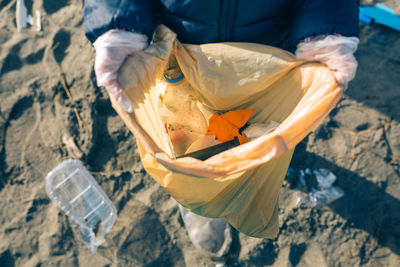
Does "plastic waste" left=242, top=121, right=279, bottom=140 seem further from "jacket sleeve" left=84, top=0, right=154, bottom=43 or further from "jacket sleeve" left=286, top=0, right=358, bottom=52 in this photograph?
"jacket sleeve" left=84, top=0, right=154, bottom=43

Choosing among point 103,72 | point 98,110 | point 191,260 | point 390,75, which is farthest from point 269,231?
point 390,75

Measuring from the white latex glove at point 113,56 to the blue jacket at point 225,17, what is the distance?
30 mm

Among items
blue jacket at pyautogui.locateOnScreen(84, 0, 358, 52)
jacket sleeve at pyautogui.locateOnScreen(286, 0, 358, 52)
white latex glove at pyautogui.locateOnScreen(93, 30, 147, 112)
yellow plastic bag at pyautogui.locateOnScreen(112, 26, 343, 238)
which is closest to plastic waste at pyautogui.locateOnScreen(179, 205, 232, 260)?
yellow plastic bag at pyautogui.locateOnScreen(112, 26, 343, 238)

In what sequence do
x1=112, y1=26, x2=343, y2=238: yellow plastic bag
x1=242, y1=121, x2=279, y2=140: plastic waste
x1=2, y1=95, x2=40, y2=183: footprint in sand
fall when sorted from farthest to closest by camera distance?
x1=2, y1=95, x2=40, y2=183: footprint in sand, x1=242, y1=121, x2=279, y2=140: plastic waste, x1=112, y1=26, x2=343, y2=238: yellow plastic bag

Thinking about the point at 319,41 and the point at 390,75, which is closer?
the point at 319,41

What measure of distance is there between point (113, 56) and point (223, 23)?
40cm

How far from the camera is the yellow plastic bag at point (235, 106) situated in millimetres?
841

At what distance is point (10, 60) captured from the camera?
185cm

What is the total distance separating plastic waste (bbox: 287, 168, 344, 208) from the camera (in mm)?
1545

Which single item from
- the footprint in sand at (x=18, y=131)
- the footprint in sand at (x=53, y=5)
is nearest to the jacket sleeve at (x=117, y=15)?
the footprint in sand at (x=18, y=131)

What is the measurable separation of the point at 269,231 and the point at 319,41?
81cm

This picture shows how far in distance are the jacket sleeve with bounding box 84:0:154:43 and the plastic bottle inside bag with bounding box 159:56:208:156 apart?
0.91 feet

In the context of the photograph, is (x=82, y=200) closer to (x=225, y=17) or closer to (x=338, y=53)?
(x=225, y=17)

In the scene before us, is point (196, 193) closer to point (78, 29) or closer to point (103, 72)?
point (103, 72)
